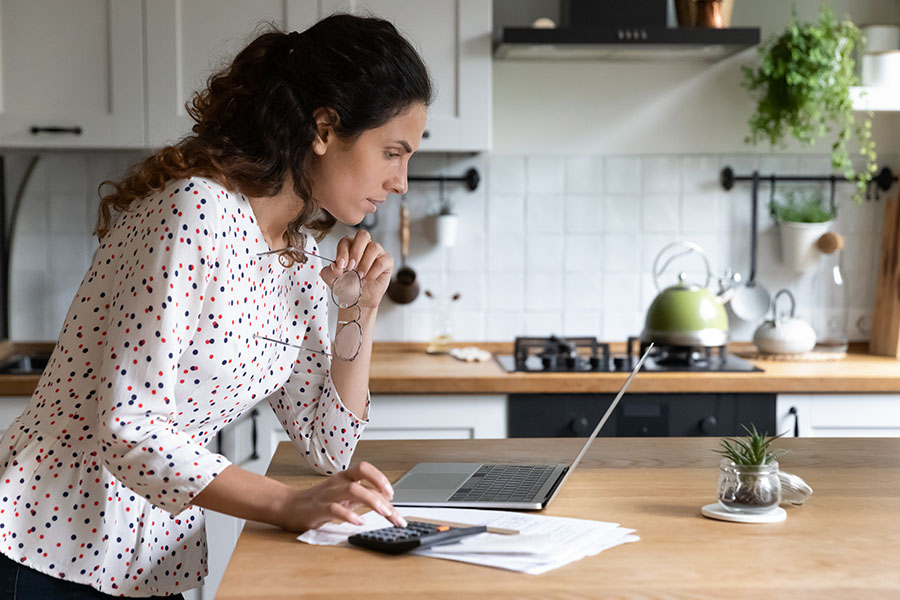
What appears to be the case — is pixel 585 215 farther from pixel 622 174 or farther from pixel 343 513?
pixel 343 513

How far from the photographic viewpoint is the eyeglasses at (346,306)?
60.8 inches

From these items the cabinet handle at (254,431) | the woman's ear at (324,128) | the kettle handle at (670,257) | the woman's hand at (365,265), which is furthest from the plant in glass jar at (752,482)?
the kettle handle at (670,257)

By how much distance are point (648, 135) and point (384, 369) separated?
1.22 m

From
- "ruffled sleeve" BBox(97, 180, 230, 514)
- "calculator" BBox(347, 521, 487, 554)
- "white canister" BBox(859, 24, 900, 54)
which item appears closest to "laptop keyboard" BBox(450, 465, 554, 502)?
"calculator" BBox(347, 521, 487, 554)

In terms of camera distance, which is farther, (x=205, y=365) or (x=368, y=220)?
(x=368, y=220)

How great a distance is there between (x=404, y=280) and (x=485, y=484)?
1.86 meters

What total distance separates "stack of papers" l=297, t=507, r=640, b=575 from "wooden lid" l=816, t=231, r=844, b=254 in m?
2.30

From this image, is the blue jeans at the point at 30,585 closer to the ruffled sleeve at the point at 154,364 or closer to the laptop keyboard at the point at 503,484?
the ruffled sleeve at the point at 154,364

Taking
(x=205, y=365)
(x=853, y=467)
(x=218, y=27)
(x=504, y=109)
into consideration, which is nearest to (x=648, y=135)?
(x=504, y=109)

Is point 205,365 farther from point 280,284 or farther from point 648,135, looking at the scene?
point 648,135

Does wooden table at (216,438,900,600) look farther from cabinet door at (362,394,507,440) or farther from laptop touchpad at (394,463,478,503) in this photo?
cabinet door at (362,394,507,440)

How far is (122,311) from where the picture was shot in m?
1.22

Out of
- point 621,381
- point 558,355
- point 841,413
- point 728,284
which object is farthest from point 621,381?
point 728,284

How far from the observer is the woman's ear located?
145 cm
